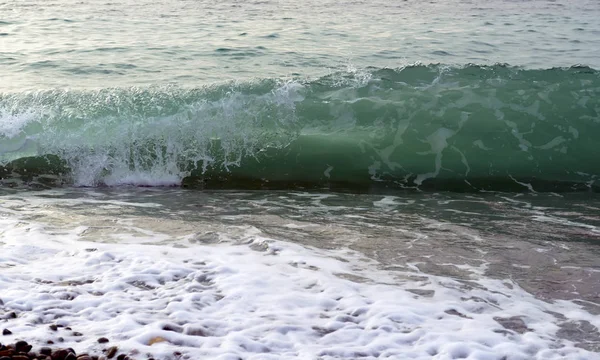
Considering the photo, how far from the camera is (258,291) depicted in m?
4.96

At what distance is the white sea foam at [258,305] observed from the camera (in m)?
4.15

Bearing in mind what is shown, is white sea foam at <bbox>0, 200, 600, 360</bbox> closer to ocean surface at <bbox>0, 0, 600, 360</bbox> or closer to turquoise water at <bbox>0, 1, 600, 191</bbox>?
ocean surface at <bbox>0, 0, 600, 360</bbox>

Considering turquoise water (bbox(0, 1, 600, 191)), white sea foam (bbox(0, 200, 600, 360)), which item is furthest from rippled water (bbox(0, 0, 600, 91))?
white sea foam (bbox(0, 200, 600, 360))

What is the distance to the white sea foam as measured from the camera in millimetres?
4152

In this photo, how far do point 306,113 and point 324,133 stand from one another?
55 cm

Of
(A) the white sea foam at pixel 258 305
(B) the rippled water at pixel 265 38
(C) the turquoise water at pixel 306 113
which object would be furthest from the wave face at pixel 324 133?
(A) the white sea foam at pixel 258 305

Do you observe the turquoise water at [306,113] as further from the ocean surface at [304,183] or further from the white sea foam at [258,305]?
the white sea foam at [258,305]

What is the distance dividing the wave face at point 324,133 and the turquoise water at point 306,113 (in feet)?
0.08

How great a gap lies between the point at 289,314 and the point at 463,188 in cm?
495

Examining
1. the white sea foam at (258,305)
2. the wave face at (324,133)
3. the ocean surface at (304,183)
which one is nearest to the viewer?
the white sea foam at (258,305)

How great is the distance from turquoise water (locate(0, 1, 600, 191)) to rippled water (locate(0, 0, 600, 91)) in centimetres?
8

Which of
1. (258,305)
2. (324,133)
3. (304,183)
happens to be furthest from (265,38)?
(258,305)

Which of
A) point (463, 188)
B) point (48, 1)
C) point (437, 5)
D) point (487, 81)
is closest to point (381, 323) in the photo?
point (463, 188)

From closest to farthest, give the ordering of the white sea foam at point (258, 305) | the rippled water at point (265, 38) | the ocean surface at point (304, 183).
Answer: the white sea foam at point (258, 305), the ocean surface at point (304, 183), the rippled water at point (265, 38)
